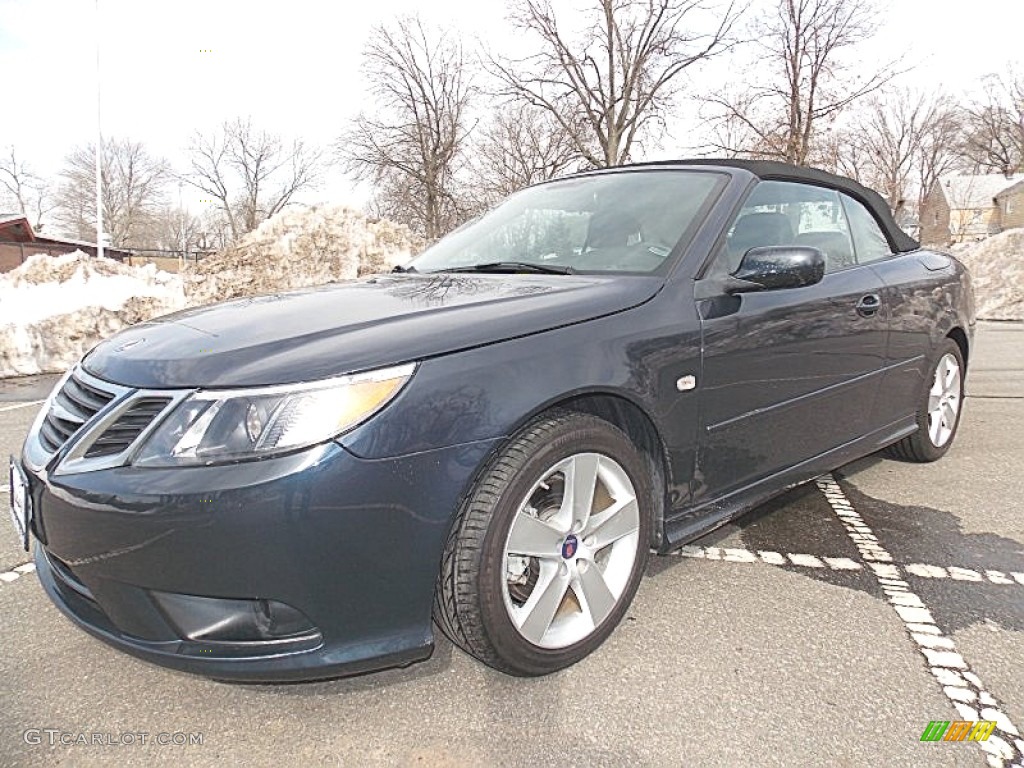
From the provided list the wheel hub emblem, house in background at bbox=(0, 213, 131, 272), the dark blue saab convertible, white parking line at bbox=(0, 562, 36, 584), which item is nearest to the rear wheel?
the dark blue saab convertible

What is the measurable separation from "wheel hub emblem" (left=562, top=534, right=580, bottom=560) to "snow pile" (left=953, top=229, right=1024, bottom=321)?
13.0 meters

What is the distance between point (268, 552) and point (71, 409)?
826 mm

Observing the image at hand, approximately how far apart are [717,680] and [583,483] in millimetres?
660

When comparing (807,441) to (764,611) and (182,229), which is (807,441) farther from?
(182,229)

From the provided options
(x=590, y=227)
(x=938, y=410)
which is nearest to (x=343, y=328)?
(x=590, y=227)

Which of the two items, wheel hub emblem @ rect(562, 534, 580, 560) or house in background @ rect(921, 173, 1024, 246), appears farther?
house in background @ rect(921, 173, 1024, 246)

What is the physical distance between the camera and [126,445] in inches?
66.9

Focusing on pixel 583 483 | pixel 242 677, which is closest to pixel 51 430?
pixel 242 677

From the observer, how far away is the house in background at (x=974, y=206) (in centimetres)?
5491

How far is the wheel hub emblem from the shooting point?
201 cm

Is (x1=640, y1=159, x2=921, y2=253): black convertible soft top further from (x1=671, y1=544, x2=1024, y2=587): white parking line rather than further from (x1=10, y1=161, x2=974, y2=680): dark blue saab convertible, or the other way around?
(x1=671, y1=544, x2=1024, y2=587): white parking line

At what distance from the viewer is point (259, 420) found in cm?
163

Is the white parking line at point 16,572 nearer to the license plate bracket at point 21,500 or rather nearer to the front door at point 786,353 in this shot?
the license plate bracket at point 21,500

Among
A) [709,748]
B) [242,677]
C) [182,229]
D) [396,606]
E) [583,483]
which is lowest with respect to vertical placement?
[709,748]
